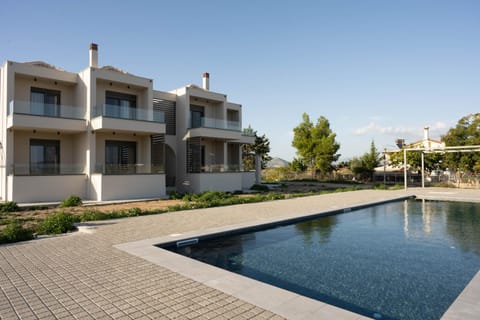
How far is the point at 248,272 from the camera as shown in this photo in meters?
6.12

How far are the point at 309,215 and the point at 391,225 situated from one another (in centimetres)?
302

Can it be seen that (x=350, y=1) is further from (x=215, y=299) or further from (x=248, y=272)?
(x=215, y=299)

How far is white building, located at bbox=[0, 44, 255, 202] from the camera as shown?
16.1 m

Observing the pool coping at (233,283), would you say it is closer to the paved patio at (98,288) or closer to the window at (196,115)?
the paved patio at (98,288)

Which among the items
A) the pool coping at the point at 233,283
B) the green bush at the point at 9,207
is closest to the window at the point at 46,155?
the green bush at the point at 9,207

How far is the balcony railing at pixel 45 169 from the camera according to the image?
15.4 m

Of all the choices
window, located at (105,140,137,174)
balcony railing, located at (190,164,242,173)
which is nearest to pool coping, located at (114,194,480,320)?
window, located at (105,140,137,174)

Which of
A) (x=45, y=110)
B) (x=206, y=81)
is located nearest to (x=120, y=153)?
(x=45, y=110)

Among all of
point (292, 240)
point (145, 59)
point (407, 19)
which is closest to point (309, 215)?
point (292, 240)

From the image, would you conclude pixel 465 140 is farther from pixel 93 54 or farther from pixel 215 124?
pixel 93 54

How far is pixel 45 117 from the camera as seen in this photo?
16250 mm

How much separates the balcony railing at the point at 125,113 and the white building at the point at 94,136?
6cm

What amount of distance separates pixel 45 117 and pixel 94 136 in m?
2.59

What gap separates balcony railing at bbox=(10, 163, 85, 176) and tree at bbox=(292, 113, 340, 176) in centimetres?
2821
